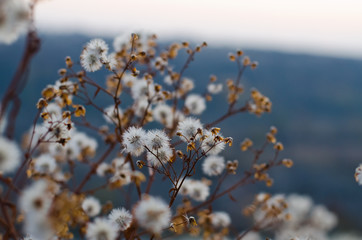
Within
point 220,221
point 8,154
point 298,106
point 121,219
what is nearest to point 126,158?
point 121,219

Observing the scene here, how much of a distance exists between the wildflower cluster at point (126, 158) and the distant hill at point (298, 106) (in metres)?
10.1

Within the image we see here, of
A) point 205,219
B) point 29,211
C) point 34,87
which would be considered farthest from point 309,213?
point 34,87

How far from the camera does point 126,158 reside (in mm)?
1534

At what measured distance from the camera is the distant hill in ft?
45.9

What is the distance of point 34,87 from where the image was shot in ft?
46.6

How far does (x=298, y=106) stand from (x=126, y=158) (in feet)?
62.0

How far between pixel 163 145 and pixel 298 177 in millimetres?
13605

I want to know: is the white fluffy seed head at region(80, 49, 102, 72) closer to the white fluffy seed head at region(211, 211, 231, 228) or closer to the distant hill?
the white fluffy seed head at region(211, 211, 231, 228)

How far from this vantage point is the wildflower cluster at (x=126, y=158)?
3.12 ft

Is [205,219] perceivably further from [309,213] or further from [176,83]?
[309,213]

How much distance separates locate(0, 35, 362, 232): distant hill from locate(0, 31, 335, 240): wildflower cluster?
10.1 m

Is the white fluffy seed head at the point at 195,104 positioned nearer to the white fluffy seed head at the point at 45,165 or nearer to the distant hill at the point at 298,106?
the white fluffy seed head at the point at 45,165

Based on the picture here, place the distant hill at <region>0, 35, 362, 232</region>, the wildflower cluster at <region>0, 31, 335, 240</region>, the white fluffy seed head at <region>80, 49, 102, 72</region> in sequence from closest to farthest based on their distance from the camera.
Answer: the wildflower cluster at <region>0, 31, 335, 240</region>
the white fluffy seed head at <region>80, 49, 102, 72</region>
the distant hill at <region>0, 35, 362, 232</region>

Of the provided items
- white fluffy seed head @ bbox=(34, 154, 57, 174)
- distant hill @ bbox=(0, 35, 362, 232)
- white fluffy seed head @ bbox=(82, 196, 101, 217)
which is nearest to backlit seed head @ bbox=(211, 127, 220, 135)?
white fluffy seed head @ bbox=(34, 154, 57, 174)
